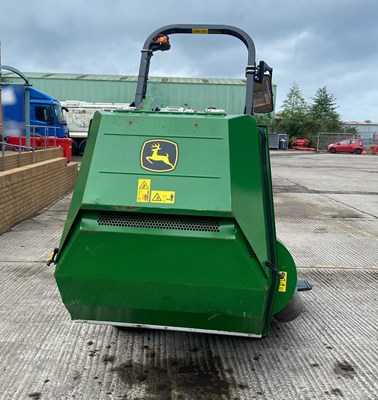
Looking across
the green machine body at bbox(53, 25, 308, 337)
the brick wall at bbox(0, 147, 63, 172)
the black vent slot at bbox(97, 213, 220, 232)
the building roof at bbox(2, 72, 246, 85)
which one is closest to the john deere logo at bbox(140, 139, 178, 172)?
the green machine body at bbox(53, 25, 308, 337)

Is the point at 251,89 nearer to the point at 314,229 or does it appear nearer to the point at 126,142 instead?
the point at 126,142

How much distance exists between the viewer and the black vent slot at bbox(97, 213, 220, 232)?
2.53 m

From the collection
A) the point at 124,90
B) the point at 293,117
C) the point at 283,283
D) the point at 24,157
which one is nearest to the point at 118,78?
the point at 124,90

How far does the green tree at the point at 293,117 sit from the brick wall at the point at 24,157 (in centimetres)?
4307

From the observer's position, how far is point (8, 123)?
11047 mm

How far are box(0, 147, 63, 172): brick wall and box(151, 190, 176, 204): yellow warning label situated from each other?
5.95 metres

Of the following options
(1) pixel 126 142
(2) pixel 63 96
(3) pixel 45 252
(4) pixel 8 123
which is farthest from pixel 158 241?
(2) pixel 63 96

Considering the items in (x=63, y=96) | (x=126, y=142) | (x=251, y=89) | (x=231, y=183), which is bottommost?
(x=231, y=183)

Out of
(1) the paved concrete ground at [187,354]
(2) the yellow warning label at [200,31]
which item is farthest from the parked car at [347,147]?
(2) the yellow warning label at [200,31]

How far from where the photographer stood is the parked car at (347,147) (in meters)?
43.4

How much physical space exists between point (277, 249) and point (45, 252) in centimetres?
406

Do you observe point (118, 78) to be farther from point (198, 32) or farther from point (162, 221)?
point (162, 221)

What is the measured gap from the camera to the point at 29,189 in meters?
8.66

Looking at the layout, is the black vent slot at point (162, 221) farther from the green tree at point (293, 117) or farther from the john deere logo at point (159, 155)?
the green tree at point (293, 117)
